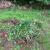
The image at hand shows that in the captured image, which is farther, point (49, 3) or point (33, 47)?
point (49, 3)

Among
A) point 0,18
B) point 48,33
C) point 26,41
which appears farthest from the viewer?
point 0,18

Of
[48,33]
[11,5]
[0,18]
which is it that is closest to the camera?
[48,33]

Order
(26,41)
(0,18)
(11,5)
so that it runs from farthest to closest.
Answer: (11,5) < (0,18) < (26,41)

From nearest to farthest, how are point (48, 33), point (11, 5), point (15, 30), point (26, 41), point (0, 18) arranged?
point (26, 41), point (15, 30), point (48, 33), point (0, 18), point (11, 5)

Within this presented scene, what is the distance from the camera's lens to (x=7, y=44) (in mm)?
7977

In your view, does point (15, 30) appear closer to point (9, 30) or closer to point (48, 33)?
point (9, 30)

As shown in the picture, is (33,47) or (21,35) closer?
(33,47)

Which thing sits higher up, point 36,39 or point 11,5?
point 36,39

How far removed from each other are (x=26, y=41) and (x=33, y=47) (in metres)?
0.52

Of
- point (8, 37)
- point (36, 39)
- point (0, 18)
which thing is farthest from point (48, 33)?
point (0, 18)

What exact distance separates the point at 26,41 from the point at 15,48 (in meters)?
0.78

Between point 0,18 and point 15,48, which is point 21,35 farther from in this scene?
point 0,18

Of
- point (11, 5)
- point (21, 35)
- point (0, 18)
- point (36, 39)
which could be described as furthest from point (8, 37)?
point (11, 5)

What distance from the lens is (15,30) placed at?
9031 millimetres
